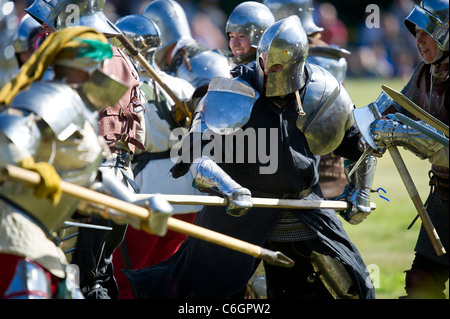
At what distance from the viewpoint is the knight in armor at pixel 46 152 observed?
133 inches

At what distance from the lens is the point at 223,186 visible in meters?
4.46

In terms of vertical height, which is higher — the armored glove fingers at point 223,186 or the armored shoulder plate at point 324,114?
the armored shoulder plate at point 324,114

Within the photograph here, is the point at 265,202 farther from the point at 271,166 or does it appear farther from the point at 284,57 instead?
the point at 284,57

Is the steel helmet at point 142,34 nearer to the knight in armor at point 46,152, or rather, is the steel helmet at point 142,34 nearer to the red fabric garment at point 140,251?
the red fabric garment at point 140,251

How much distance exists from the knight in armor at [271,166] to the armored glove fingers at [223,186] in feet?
0.05

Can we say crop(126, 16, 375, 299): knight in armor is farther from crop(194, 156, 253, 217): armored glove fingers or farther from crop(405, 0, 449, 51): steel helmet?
crop(405, 0, 449, 51): steel helmet

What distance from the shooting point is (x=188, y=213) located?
21.1 feet

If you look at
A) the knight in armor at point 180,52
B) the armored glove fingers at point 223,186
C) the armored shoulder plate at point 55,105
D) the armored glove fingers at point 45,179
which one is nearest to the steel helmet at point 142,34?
the knight in armor at point 180,52

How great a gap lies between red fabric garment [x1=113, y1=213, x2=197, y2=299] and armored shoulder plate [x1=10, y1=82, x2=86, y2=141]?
8.88 feet

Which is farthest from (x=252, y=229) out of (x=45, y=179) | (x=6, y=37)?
(x=6, y=37)

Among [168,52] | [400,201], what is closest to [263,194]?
[168,52]
